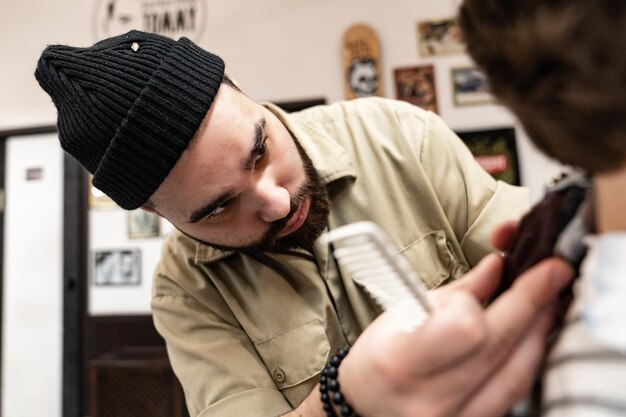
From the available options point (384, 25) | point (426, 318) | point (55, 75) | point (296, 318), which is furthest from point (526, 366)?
point (384, 25)

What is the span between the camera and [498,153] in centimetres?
235

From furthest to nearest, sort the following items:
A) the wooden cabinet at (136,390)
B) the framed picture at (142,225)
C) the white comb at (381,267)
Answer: the framed picture at (142,225), the wooden cabinet at (136,390), the white comb at (381,267)

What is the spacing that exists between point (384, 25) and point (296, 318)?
1.97 meters

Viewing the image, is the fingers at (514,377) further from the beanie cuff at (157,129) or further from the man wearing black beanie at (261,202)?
the beanie cuff at (157,129)

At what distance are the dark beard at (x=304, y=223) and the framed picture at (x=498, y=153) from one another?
1.64 meters

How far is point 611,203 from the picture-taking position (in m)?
0.36

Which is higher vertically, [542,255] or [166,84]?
[166,84]

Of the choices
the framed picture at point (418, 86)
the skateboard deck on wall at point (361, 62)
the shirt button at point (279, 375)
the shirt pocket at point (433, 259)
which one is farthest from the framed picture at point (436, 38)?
the shirt button at point (279, 375)

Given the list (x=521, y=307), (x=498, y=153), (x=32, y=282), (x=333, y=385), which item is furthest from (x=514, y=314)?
(x=32, y=282)

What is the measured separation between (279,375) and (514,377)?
0.62 metres

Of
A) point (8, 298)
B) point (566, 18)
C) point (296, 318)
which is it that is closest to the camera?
point (566, 18)

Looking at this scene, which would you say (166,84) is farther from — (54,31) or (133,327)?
(54,31)

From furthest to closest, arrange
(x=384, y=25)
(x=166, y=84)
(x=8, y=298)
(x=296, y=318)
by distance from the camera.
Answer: (x=8, y=298), (x=384, y=25), (x=296, y=318), (x=166, y=84)

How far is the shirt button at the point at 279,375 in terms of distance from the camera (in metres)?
0.92
